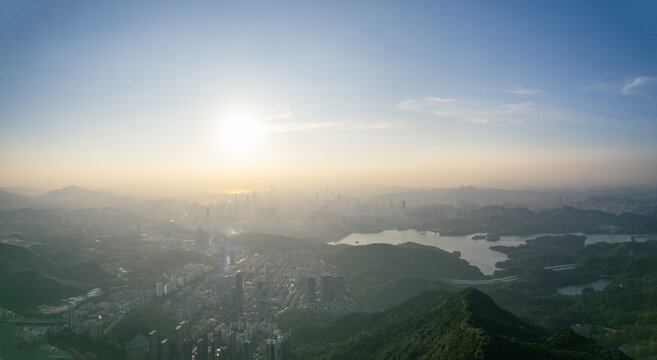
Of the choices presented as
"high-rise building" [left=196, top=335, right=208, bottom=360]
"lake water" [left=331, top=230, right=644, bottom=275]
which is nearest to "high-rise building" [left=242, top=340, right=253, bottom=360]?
"high-rise building" [left=196, top=335, right=208, bottom=360]

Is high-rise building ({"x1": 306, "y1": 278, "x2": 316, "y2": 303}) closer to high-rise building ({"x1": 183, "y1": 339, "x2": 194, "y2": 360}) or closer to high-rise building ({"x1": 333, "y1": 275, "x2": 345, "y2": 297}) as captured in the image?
high-rise building ({"x1": 333, "y1": 275, "x2": 345, "y2": 297})

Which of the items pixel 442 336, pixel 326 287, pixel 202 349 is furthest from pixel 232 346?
pixel 326 287

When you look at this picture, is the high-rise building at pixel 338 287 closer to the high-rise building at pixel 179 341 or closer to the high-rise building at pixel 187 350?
the high-rise building at pixel 179 341

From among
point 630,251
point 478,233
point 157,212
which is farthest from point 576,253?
point 157,212

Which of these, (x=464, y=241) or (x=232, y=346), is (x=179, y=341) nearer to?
(x=232, y=346)

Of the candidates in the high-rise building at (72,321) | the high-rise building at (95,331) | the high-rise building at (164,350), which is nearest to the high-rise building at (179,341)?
the high-rise building at (164,350)

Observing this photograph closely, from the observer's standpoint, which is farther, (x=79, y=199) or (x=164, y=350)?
(x=79, y=199)

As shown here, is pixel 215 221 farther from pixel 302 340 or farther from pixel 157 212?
pixel 302 340
